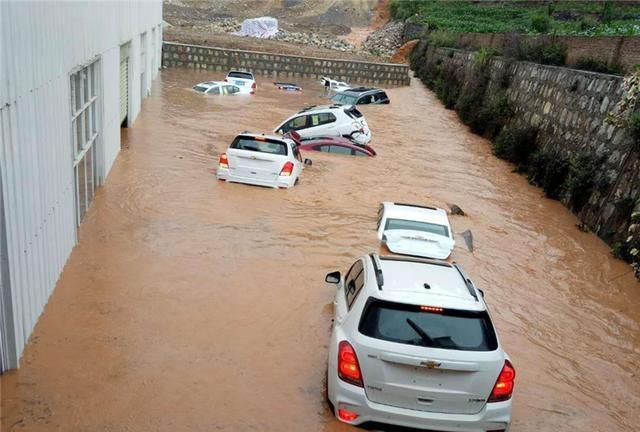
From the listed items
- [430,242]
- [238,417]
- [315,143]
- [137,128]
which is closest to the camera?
[238,417]

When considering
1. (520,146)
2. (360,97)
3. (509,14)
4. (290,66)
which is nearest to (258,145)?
(520,146)

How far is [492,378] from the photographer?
5508mm

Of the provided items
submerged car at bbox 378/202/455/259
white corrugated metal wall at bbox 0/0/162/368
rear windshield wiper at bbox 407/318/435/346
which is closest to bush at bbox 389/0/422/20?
submerged car at bbox 378/202/455/259

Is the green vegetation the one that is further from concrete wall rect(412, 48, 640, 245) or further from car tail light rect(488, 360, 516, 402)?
car tail light rect(488, 360, 516, 402)

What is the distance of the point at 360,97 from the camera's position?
3347cm

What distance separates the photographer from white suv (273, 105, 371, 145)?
66.6 ft

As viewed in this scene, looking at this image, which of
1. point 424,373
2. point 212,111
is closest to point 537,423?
point 424,373

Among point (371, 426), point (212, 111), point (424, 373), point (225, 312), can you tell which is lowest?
point (212, 111)

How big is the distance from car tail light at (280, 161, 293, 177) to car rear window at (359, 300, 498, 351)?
8993 mm

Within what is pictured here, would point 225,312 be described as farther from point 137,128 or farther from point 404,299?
point 137,128

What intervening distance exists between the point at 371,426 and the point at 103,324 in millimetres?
3947

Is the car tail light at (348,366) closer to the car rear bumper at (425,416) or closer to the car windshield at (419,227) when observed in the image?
the car rear bumper at (425,416)

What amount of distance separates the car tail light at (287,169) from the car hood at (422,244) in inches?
172

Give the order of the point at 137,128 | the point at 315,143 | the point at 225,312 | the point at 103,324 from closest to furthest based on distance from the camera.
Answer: the point at 103,324, the point at 225,312, the point at 315,143, the point at 137,128
